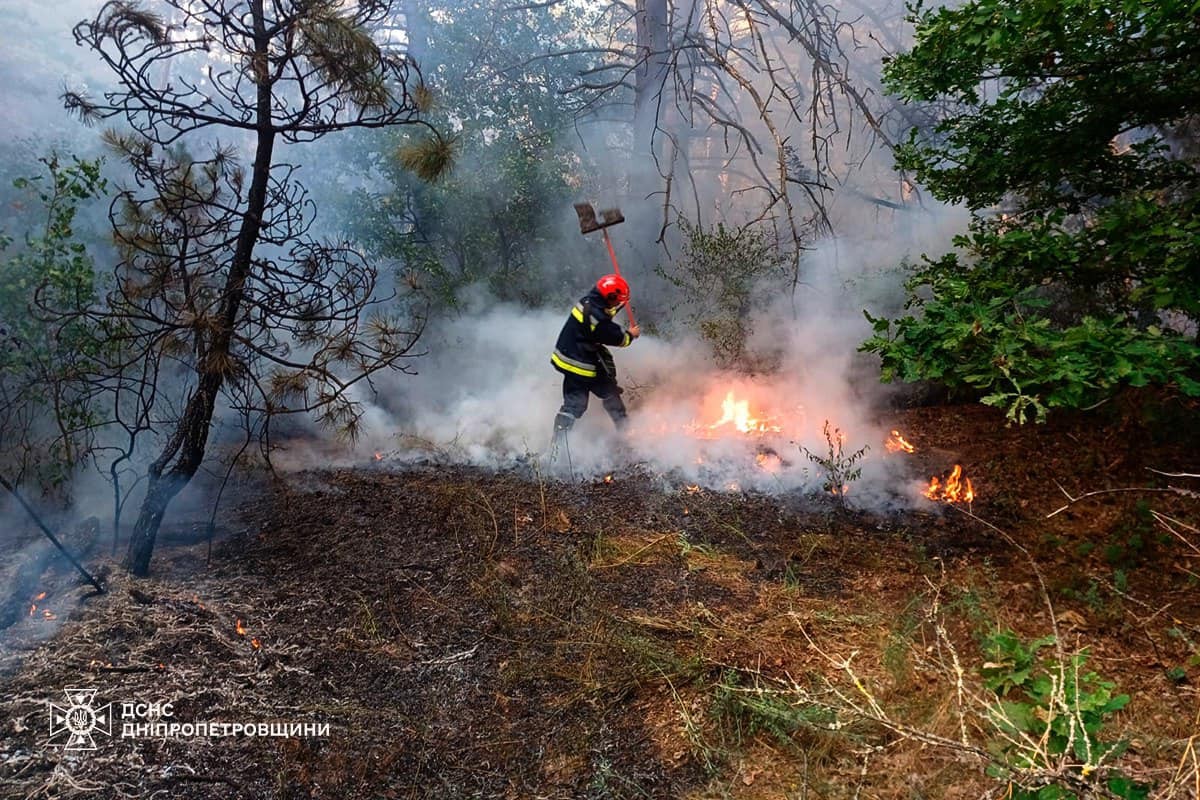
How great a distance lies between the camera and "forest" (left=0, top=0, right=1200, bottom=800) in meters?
3.05

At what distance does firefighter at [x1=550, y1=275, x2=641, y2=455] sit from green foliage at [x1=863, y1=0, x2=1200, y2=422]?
318 centimetres

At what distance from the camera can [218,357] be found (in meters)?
4.16

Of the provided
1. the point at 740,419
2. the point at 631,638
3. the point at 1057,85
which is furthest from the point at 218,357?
the point at 1057,85

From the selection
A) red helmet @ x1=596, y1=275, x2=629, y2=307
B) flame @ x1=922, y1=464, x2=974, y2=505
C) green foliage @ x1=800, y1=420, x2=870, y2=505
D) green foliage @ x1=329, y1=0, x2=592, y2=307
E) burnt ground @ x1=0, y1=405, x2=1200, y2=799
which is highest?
green foliage @ x1=329, y1=0, x2=592, y2=307

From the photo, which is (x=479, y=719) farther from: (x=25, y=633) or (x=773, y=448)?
(x=773, y=448)

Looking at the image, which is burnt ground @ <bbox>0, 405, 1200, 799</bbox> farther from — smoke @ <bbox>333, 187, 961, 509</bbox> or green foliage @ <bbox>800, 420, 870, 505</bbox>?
smoke @ <bbox>333, 187, 961, 509</bbox>

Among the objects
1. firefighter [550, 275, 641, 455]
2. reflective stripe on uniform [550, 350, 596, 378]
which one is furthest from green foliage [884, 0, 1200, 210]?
reflective stripe on uniform [550, 350, 596, 378]

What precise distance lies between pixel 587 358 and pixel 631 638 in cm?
376

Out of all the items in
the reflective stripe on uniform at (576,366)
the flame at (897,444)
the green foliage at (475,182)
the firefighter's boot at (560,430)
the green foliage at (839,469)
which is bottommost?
the green foliage at (839,469)

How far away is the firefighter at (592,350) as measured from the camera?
6891 millimetres

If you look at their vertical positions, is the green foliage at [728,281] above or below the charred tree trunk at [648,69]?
below

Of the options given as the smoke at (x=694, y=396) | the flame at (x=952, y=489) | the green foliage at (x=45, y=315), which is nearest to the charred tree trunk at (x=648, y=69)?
the smoke at (x=694, y=396)

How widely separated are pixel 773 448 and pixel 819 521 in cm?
147

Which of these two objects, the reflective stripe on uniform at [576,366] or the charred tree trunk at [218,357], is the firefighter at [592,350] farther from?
the charred tree trunk at [218,357]
